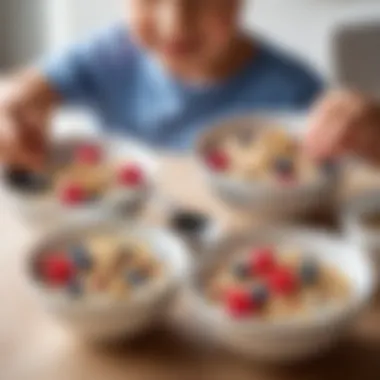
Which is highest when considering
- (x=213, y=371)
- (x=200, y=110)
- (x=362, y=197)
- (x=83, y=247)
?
(x=200, y=110)

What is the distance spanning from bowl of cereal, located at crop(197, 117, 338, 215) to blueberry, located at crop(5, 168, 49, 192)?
0.56ft

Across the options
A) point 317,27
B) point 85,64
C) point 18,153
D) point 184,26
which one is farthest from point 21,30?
point 18,153

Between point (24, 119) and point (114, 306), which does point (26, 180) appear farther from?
point (114, 306)

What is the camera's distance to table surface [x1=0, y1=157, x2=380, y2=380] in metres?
0.89

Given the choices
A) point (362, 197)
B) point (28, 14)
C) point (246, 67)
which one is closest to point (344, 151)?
point (362, 197)

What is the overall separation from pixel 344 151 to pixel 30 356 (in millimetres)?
419

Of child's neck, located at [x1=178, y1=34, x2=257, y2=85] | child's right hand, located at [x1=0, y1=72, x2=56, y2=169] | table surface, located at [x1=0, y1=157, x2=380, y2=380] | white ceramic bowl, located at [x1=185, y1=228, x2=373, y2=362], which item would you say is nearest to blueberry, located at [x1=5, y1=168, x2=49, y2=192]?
child's right hand, located at [x1=0, y1=72, x2=56, y2=169]

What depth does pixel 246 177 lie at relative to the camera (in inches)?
42.5

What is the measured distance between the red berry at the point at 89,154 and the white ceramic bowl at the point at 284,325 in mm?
239

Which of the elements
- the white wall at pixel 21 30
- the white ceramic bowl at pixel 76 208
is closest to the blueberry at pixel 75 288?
the white ceramic bowl at pixel 76 208

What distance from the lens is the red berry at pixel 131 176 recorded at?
1091mm

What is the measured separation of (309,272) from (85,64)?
0.58m

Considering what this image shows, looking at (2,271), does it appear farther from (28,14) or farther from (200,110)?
(28,14)

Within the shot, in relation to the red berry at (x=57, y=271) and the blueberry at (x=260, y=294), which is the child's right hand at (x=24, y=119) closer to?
the red berry at (x=57, y=271)
